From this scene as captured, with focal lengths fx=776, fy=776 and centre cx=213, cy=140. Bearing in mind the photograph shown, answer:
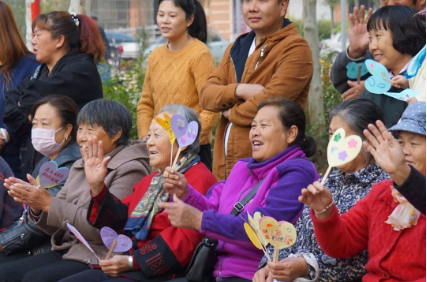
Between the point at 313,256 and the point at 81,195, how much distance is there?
1.77 meters

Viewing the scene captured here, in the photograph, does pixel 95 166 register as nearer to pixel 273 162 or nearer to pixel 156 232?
pixel 156 232

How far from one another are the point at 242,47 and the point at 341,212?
175cm

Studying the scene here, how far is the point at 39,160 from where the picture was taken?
573 cm

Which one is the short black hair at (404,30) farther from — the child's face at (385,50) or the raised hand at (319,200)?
the raised hand at (319,200)

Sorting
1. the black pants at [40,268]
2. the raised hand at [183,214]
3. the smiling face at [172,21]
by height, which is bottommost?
the black pants at [40,268]

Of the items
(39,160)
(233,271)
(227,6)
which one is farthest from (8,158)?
(227,6)

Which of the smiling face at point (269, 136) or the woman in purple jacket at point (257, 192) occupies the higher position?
the smiling face at point (269, 136)

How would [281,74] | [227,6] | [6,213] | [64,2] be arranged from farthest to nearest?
1. [227,6]
2. [64,2]
3. [6,213]
4. [281,74]

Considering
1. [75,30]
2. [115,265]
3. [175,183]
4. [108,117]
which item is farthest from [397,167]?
[75,30]

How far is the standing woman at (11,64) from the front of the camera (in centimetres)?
607

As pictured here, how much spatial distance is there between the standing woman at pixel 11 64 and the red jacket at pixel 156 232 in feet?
5.95

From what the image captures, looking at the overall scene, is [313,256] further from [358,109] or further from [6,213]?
[6,213]

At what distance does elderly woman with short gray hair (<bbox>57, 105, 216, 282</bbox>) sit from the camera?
4.18m

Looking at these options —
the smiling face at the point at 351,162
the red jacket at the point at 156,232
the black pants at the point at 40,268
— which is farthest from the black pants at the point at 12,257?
the smiling face at the point at 351,162
